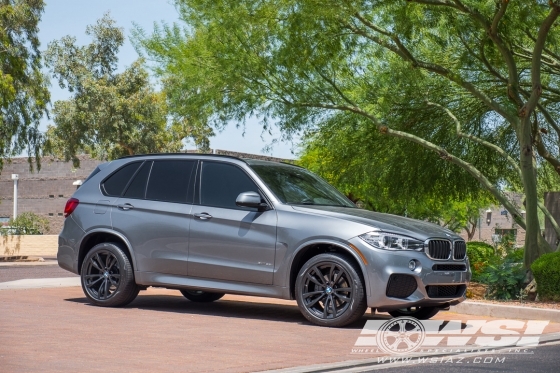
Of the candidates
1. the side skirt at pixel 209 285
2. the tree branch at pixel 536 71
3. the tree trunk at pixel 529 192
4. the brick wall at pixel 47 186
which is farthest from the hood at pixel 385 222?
the brick wall at pixel 47 186

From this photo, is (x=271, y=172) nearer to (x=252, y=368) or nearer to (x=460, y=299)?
(x=460, y=299)

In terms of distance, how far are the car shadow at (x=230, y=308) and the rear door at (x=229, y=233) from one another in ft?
2.31

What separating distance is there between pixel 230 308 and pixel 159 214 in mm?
1766

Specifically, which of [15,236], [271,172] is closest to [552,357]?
[271,172]

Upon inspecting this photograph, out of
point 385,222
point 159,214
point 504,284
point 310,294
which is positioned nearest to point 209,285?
point 159,214

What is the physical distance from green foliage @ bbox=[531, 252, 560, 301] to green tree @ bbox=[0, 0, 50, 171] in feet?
81.3

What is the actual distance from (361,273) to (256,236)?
54.5 inches

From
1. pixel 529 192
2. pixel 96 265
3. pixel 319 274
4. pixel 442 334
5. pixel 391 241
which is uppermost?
pixel 529 192

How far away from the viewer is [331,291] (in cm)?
1017

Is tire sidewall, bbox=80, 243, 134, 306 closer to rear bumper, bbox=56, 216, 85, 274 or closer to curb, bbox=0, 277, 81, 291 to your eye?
rear bumper, bbox=56, 216, 85, 274

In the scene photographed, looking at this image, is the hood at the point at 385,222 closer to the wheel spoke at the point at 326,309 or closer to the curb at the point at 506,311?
the wheel spoke at the point at 326,309

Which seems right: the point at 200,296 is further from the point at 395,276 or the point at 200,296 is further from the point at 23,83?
the point at 23,83

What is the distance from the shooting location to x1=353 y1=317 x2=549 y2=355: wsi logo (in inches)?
349

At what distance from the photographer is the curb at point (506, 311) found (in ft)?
37.9
